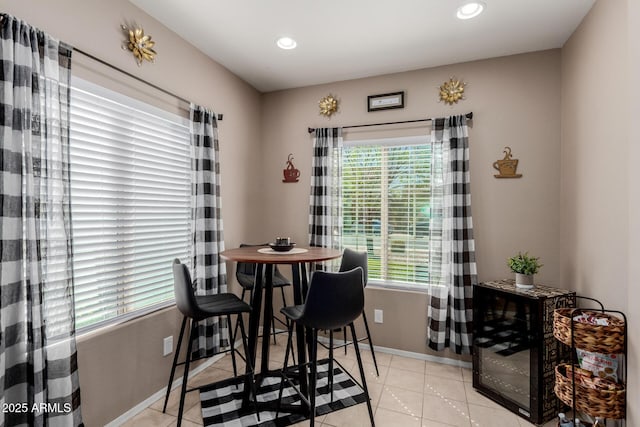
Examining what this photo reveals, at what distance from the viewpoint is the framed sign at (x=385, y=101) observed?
3.05 metres

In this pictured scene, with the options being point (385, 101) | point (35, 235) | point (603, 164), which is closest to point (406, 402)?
point (603, 164)

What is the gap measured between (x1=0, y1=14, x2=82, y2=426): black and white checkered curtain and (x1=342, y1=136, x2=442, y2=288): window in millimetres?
2344

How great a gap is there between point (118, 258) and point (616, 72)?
323cm

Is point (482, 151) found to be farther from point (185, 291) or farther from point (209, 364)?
point (209, 364)

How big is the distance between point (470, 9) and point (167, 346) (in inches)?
127

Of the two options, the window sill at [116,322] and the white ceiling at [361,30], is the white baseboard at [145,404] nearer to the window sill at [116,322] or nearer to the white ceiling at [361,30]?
the window sill at [116,322]

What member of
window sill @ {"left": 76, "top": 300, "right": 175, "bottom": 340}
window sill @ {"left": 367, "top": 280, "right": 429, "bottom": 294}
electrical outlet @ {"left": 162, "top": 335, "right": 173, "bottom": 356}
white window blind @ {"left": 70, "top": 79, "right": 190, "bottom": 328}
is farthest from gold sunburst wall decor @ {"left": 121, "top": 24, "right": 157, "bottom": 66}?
window sill @ {"left": 367, "top": 280, "right": 429, "bottom": 294}

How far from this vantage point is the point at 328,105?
3324 mm

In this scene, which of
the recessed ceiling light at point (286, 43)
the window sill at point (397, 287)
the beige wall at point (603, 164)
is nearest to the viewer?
the beige wall at point (603, 164)

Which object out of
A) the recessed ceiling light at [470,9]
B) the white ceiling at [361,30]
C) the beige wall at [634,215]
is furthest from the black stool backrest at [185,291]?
the recessed ceiling light at [470,9]

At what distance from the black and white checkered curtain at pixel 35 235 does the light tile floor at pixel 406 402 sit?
700 mm

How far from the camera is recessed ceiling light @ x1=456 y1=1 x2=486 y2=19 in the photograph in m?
2.08

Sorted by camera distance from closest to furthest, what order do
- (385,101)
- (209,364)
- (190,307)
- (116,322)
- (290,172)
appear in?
(190,307)
(116,322)
(209,364)
(385,101)
(290,172)

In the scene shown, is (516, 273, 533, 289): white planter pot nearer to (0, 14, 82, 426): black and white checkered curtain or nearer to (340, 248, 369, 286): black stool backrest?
(340, 248, 369, 286): black stool backrest
